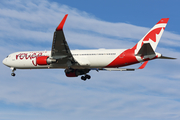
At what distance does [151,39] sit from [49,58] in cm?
1256

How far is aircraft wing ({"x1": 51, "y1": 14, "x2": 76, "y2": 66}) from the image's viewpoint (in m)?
28.3

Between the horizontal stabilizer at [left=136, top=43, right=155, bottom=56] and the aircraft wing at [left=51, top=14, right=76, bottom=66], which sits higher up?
the aircraft wing at [left=51, top=14, right=76, bottom=66]

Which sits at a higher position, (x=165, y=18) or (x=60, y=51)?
(x=165, y=18)

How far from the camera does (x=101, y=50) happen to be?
116 feet

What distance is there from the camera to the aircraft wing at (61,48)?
28.3 metres

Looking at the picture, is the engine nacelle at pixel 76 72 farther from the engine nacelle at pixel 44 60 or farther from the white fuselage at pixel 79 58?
the engine nacelle at pixel 44 60

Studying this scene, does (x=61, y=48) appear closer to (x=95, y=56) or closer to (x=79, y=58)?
(x=79, y=58)

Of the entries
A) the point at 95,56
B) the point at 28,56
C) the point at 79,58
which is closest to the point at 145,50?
the point at 95,56

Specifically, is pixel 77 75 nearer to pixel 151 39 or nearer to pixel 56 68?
pixel 56 68

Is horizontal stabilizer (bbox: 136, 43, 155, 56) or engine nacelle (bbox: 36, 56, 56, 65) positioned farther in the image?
engine nacelle (bbox: 36, 56, 56, 65)

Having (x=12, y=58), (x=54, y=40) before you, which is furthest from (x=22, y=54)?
(x=54, y=40)

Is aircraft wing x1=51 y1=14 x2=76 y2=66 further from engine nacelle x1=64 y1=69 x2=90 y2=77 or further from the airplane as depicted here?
engine nacelle x1=64 y1=69 x2=90 y2=77

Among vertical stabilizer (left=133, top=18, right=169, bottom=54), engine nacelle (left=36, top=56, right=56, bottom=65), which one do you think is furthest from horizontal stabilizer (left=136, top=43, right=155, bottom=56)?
engine nacelle (left=36, top=56, right=56, bottom=65)

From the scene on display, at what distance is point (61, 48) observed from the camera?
1268 inches
